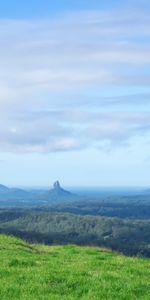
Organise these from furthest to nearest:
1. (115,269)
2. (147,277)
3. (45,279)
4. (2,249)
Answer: (2,249), (115,269), (147,277), (45,279)

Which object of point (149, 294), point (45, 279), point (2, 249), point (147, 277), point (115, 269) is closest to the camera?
point (149, 294)

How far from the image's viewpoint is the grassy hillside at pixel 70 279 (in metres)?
18.4

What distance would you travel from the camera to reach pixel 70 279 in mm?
20141

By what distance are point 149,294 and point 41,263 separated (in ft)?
22.8

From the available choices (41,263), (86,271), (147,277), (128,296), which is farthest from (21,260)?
(128,296)

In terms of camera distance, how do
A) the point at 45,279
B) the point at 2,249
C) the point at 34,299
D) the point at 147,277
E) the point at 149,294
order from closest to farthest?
the point at 34,299, the point at 149,294, the point at 45,279, the point at 147,277, the point at 2,249

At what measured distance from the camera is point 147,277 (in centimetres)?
2175

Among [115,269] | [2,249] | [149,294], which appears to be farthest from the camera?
[2,249]

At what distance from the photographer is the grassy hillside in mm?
18375

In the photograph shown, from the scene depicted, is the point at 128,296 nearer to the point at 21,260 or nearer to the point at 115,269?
the point at 115,269

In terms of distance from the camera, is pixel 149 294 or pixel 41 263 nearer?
pixel 149 294

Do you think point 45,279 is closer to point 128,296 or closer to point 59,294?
point 59,294

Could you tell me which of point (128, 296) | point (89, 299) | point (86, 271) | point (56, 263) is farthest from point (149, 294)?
point (56, 263)

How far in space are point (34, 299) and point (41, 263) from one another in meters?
6.95
